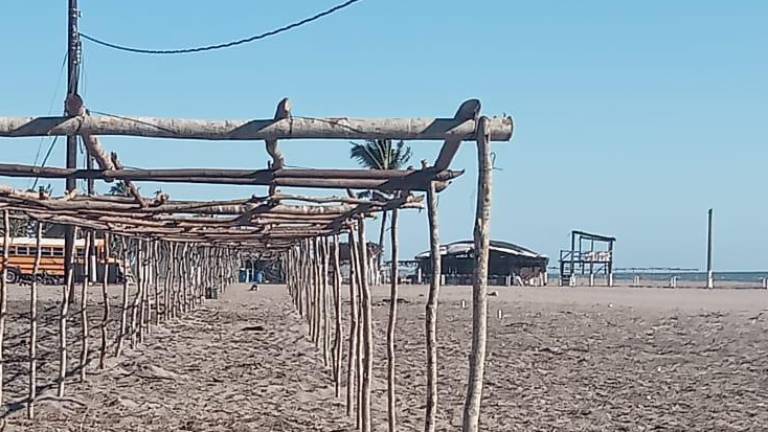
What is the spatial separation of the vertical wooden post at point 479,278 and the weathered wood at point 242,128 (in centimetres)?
11

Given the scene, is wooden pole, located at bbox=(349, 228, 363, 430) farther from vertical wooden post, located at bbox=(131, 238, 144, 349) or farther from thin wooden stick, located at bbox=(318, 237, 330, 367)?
vertical wooden post, located at bbox=(131, 238, 144, 349)

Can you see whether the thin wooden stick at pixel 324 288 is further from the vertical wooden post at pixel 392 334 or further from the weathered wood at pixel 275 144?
the weathered wood at pixel 275 144

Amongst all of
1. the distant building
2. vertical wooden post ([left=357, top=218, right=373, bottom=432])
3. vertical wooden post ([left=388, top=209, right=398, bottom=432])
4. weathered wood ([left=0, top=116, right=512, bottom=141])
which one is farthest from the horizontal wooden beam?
the distant building

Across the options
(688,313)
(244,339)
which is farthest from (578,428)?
(688,313)

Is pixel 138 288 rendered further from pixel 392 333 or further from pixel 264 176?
pixel 264 176

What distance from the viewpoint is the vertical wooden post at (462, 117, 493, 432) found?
6.00 meters

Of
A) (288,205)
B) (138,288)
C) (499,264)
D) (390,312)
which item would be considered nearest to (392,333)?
(390,312)

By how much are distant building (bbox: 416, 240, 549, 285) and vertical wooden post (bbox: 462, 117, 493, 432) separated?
49.7 meters

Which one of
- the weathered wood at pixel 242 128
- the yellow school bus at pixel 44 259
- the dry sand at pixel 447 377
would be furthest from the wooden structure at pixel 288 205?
the yellow school bus at pixel 44 259

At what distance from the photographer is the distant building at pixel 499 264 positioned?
188 ft

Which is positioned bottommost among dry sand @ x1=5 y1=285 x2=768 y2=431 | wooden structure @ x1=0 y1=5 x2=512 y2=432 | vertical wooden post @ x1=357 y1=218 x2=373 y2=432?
dry sand @ x1=5 y1=285 x2=768 y2=431

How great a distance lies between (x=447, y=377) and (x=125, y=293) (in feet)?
17.7

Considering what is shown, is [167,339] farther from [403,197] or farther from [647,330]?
[403,197]

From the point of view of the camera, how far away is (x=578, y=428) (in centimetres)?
1220
